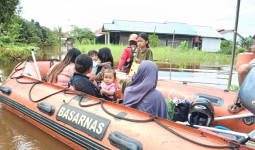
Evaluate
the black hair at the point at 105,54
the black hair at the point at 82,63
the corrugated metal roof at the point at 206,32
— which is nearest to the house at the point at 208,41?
the corrugated metal roof at the point at 206,32

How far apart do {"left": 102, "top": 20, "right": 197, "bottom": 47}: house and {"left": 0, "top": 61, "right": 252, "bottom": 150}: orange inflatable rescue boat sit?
14.4m

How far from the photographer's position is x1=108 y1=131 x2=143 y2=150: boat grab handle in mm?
1619

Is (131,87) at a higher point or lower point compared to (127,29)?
lower

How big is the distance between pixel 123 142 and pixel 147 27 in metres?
18.1

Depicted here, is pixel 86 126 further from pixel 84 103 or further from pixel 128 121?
pixel 128 121

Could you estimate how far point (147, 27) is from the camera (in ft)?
61.8

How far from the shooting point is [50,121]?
8.32ft

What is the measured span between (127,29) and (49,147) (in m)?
15.5

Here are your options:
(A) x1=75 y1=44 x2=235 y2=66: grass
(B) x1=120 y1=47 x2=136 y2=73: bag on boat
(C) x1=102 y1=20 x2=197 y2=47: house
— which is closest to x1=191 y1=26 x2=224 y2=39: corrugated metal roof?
(C) x1=102 y1=20 x2=197 y2=47: house

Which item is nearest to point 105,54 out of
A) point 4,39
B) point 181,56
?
point 181,56

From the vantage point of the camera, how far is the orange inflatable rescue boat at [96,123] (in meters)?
1.55

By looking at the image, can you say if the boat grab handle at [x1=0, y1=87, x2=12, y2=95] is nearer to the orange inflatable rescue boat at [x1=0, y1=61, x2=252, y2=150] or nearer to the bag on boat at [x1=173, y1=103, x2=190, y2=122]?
the orange inflatable rescue boat at [x1=0, y1=61, x2=252, y2=150]

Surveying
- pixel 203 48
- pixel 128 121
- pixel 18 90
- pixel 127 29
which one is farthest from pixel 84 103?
pixel 203 48

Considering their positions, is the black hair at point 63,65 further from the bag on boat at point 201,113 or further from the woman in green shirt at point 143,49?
the bag on boat at point 201,113
